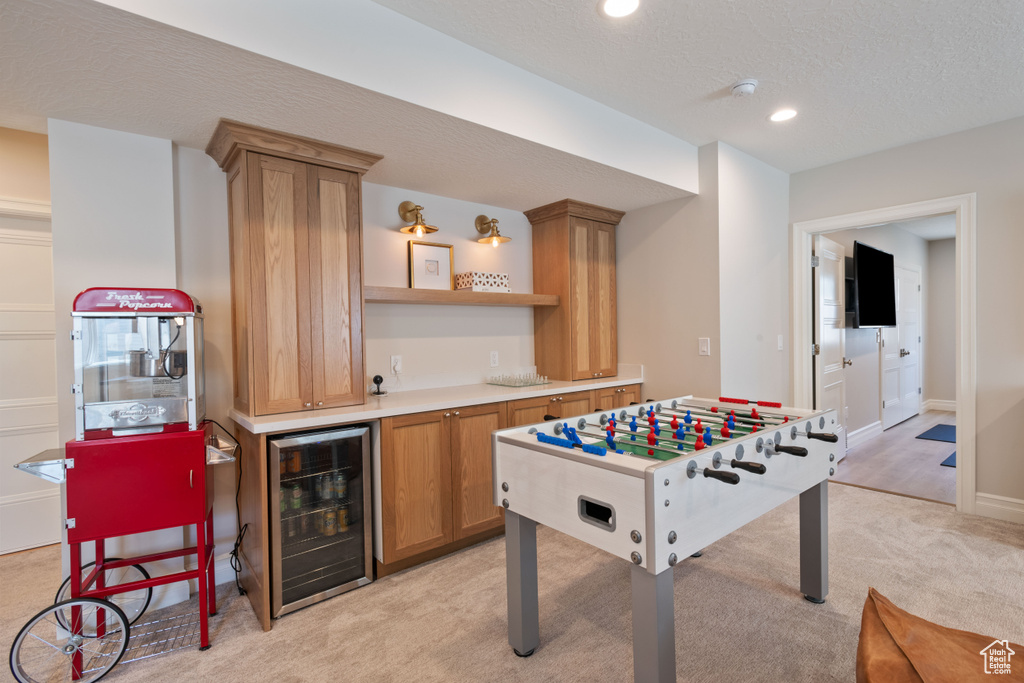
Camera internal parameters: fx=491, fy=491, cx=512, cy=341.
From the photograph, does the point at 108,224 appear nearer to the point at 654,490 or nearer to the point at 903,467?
the point at 654,490

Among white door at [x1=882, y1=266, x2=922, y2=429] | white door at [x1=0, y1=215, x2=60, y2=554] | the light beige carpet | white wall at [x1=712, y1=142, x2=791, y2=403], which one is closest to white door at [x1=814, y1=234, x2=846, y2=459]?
white wall at [x1=712, y1=142, x2=791, y2=403]

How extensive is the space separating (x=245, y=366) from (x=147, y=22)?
1436 mm

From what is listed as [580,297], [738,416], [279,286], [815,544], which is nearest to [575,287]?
[580,297]

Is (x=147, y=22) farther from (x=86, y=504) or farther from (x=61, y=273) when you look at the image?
(x=86, y=504)

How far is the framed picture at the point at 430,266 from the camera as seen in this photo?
337 centimetres

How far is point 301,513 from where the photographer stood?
2.40m

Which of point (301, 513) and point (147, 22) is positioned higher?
point (147, 22)

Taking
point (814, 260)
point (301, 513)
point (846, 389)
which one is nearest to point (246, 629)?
point (301, 513)

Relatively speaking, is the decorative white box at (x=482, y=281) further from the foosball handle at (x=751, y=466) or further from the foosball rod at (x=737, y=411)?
the foosball handle at (x=751, y=466)

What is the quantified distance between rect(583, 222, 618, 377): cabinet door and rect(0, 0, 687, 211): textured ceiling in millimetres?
972

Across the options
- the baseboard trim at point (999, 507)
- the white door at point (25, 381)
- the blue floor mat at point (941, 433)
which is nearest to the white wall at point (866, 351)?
the blue floor mat at point (941, 433)

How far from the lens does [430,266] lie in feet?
11.3

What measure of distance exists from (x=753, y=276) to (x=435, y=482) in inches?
111

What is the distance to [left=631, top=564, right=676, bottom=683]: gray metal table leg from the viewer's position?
4.75ft
